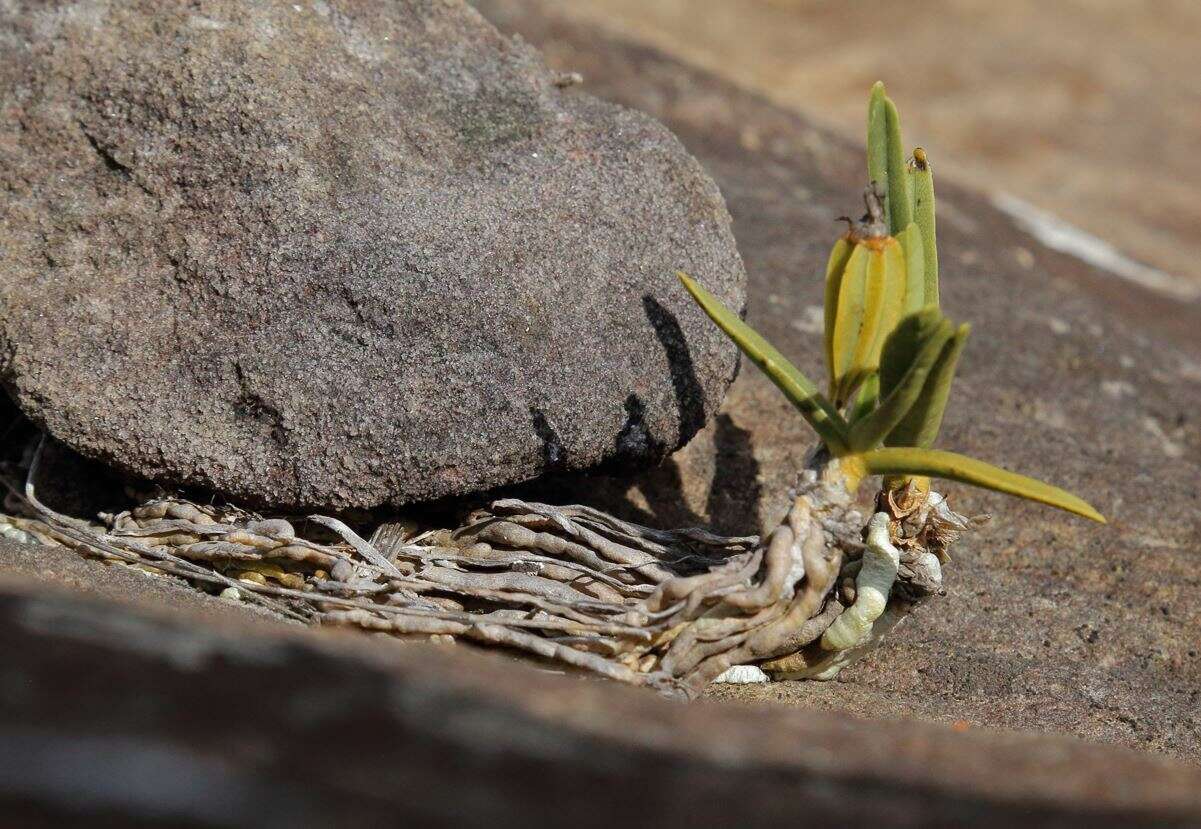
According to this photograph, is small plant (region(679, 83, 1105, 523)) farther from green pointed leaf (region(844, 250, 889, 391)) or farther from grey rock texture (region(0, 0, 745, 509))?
grey rock texture (region(0, 0, 745, 509))

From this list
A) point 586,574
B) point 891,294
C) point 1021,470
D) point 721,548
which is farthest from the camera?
point 1021,470

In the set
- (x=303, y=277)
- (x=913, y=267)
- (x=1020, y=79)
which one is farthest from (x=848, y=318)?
(x=1020, y=79)

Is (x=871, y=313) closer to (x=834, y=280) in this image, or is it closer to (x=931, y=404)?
(x=834, y=280)

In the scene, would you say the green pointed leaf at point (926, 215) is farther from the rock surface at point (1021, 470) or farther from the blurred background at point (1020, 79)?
the blurred background at point (1020, 79)

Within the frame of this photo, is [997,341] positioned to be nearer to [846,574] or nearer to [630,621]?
[846,574]

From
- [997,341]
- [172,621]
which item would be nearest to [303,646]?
[172,621]

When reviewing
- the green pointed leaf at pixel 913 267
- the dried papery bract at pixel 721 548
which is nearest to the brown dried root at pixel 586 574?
the dried papery bract at pixel 721 548
